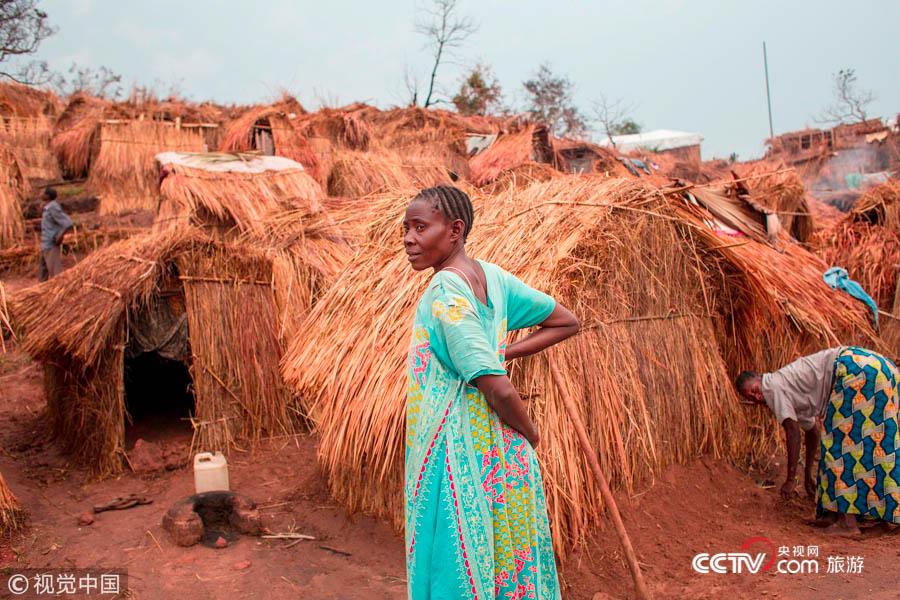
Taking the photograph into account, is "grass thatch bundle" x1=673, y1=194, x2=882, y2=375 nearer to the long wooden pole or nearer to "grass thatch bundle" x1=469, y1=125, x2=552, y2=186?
the long wooden pole

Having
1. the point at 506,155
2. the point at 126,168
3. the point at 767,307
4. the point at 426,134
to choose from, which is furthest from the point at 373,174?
the point at 767,307

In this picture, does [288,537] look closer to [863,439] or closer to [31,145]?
[863,439]

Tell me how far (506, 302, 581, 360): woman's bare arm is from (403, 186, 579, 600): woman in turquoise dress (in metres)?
0.29

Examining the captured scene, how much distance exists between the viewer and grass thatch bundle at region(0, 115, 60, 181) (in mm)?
12703

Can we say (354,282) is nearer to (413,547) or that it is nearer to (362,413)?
(362,413)

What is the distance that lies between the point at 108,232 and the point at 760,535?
30.8ft

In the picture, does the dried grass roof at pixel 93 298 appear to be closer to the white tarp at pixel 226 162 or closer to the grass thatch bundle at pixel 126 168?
the white tarp at pixel 226 162

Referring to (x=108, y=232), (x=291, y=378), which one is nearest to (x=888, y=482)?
(x=291, y=378)

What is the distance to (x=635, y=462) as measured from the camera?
14.6 feet

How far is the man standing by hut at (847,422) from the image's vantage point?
431cm

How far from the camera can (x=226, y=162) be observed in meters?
9.76

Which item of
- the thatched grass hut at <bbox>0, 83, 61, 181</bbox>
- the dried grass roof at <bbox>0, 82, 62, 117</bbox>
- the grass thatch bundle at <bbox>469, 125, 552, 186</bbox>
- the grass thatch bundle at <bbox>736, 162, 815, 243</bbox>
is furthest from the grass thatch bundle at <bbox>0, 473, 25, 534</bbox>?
the dried grass roof at <bbox>0, 82, 62, 117</bbox>

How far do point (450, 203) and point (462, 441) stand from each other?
0.72 meters

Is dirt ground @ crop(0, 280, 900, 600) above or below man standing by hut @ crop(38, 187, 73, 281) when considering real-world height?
below
